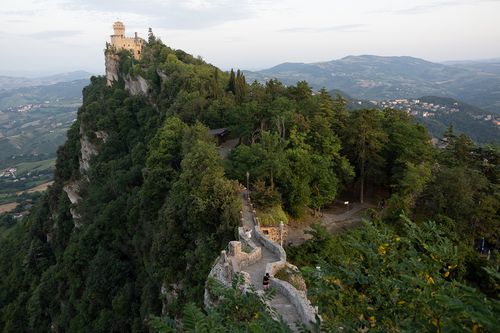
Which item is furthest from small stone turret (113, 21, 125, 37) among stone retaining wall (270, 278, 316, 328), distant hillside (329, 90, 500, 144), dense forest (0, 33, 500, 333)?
distant hillside (329, 90, 500, 144)

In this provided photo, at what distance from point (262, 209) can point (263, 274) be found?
324 inches

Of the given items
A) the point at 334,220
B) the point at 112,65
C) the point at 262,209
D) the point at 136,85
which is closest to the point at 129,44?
the point at 112,65

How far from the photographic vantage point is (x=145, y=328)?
29.8m

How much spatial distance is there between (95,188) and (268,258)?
1540 inches

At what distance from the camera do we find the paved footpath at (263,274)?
15.1 metres

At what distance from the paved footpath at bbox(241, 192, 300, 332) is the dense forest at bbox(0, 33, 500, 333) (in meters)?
1.39

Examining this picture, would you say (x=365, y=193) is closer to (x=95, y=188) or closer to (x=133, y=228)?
(x=133, y=228)

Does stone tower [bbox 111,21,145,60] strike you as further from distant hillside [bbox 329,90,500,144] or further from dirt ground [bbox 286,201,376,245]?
distant hillside [bbox 329,90,500,144]

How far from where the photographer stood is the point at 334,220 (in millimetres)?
31516

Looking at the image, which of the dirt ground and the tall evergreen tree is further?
the tall evergreen tree

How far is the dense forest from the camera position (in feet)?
27.8

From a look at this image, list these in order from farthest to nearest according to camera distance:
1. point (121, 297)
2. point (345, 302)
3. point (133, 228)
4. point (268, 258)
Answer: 1. point (133, 228)
2. point (121, 297)
3. point (268, 258)
4. point (345, 302)

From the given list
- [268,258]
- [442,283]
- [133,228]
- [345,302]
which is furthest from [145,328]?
[442,283]

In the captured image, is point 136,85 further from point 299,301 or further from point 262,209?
point 299,301
